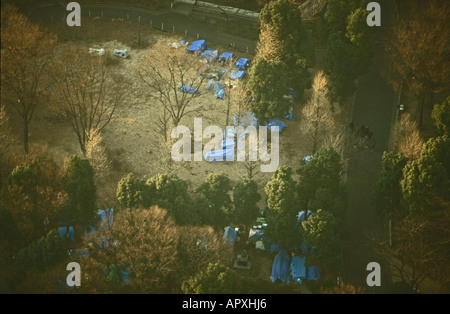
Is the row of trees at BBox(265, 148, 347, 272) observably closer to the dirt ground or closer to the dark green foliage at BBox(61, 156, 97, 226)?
the dirt ground

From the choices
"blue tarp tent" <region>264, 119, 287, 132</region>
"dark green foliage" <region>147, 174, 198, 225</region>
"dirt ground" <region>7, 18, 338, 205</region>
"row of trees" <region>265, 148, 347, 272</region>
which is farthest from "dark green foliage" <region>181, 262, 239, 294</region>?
"blue tarp tent" <region>264, 119, 287, 132</region>

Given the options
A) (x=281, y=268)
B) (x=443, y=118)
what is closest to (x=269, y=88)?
(x=443, y=118)

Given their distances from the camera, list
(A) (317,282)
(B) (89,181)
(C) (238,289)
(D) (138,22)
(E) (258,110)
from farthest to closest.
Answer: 1. (D) (138,22)
2. (E) (258,110)
3. (B) (89,181)
4. (A) (317,282)
5. (C) (238,289)

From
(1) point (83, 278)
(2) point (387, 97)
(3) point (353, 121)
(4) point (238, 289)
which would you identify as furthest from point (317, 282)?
(2) point (387, 97)

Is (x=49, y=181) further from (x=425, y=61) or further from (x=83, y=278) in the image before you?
(x=425, y=61)

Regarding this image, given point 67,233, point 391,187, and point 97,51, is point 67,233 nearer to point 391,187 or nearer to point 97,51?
point 391,187
